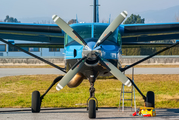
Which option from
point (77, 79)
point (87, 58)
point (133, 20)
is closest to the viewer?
point (87, 58)

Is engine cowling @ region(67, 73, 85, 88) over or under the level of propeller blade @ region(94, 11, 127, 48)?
under

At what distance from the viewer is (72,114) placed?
9281 mm

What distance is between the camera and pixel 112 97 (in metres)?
13.4

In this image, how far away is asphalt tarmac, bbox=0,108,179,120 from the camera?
8500 mm

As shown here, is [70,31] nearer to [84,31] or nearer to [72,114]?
[84,31]

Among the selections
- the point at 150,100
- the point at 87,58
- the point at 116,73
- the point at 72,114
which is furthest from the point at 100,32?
the point at 150,100

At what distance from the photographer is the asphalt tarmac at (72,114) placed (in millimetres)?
8500

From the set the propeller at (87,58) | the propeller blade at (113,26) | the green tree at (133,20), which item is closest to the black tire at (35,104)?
the propeller at (87,58)

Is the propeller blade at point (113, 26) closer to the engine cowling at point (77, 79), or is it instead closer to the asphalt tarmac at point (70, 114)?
the engine cowling at point (77, 79)

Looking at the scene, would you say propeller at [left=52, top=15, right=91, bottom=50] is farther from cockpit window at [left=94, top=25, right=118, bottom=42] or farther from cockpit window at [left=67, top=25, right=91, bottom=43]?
cockpit window at [left=94, top=25, right=118, bottom=42]

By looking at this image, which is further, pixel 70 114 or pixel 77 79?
pixel 77 79

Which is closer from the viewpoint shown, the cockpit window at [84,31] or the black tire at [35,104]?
the cockpit window at [84,31]

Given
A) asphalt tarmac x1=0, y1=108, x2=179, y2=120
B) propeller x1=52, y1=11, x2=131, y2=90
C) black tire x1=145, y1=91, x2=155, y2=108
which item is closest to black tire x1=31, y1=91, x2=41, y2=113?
asphalt tarmac x1=0, y1=108, x2=179, y2=120

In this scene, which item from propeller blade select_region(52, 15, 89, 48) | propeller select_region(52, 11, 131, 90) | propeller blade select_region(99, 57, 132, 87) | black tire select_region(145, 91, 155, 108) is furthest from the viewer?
black tire select_region(145, 91, 155, 108)
